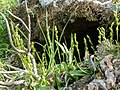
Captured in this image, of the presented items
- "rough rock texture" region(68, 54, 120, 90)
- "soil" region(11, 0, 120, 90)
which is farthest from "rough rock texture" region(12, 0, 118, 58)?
"rough rock texture" region(68, 54, 120, 90)

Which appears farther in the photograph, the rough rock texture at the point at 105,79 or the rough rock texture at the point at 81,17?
the rough rock texture at the point at 81,17

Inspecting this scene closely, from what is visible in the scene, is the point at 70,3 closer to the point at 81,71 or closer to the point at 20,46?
the point at 20,46

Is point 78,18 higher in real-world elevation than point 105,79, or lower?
higher

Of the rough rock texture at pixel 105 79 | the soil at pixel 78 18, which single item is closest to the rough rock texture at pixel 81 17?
the soil at pixel 78 18

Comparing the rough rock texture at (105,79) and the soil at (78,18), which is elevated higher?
the soil at (78,18)

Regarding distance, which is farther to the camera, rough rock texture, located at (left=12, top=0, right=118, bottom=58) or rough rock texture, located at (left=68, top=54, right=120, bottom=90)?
rough rock texture, located at (left=12, top=0, right=118, bottom=58)

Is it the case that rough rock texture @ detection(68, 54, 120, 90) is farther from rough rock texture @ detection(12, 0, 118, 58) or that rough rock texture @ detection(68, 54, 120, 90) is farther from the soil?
rough rock texture @ detection(12, 0, 118, 58)

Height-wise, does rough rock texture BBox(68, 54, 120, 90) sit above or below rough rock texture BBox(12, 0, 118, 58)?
below

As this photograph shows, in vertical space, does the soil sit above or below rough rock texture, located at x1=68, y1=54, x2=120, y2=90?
above

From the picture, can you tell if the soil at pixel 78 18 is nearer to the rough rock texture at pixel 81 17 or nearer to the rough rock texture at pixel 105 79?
the rough rock texture at pixel 81 17

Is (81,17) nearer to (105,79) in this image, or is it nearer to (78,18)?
(78,18)

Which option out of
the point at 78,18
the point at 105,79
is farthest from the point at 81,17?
the point at 105,79
